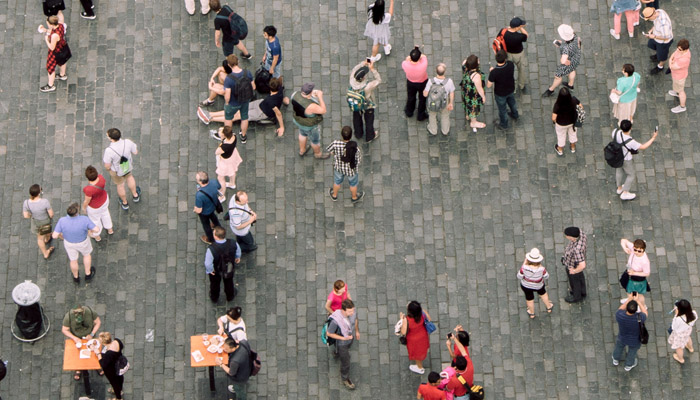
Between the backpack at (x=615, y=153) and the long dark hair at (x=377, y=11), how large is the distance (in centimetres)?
442

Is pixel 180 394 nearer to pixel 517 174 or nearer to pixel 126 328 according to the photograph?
pixel 126 328

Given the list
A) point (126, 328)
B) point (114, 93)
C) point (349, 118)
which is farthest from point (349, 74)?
point (126, 328)

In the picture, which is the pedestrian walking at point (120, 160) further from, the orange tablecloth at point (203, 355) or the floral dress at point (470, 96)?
the floral dress at point (470, 96)

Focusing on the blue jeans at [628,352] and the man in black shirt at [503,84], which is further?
the man in black shirt at [503,84]

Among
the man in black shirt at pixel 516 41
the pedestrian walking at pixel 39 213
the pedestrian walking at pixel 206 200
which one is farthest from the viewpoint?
the man in black shirt at pixel 516 41

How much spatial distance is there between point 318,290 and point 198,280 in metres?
1.92

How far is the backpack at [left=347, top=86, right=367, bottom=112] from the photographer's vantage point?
802 inches

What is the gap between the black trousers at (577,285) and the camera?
63.1 ft

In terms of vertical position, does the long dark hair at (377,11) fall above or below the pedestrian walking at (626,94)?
above

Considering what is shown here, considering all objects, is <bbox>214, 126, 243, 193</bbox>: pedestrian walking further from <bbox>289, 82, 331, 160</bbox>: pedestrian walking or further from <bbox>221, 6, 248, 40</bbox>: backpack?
<bbox>221, 6, 248, 40</bbox>: backpack

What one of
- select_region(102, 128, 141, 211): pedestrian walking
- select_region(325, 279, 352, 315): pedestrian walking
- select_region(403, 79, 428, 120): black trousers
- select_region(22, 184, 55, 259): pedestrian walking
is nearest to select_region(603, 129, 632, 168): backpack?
select_region(403, 79, 428, 120): black trousers

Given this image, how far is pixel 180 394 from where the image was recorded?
19.0 metres

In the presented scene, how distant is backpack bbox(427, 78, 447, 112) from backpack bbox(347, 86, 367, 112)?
1.07 metres

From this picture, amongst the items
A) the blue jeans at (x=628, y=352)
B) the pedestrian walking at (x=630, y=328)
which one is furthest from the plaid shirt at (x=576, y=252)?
the blue jeans at (x=628, y=352)
